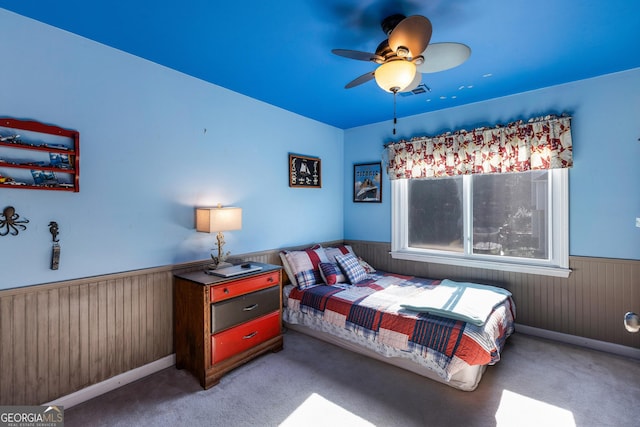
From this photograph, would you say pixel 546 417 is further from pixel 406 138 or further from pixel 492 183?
pixel 406 138

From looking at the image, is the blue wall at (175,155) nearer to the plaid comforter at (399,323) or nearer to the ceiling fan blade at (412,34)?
the plaid comforter at (399,323)

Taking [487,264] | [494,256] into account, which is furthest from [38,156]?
[494,256]

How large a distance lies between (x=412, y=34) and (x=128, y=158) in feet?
7.36

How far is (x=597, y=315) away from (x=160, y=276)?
410 cm

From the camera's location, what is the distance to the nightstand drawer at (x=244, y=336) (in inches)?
93.4

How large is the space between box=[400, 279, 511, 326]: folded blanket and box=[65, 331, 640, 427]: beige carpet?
0.54 meters

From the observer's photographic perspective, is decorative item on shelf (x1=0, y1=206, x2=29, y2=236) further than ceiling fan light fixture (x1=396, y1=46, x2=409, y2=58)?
Yes

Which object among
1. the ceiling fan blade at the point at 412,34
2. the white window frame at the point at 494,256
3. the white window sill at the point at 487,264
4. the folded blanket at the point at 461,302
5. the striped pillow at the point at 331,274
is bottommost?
the folded blanket at the point at 461,302

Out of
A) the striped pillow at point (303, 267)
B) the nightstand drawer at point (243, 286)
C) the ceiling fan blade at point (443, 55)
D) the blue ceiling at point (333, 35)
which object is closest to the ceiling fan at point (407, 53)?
the ceiling fan blade at point (443, 55)

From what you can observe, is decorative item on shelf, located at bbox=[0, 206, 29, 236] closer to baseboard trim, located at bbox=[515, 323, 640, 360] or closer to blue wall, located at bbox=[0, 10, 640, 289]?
blue wall, located at bbox=[0, 10, 640, 289]

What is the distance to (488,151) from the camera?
10.8 feet

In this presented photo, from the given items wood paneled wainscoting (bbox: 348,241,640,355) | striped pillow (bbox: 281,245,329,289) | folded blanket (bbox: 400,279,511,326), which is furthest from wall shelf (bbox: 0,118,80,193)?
wood paneled wainscoting (bbox: 348,241,640,355)

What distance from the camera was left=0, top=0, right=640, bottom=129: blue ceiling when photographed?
1.78 m

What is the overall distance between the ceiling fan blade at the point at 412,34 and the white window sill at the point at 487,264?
2613 mm
